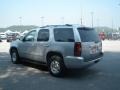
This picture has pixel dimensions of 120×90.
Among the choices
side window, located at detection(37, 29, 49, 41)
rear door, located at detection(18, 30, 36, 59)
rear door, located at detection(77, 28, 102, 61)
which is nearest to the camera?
rear door, located at detection(77, 28, 102, 61)

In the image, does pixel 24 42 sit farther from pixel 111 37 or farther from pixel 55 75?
pixel 111 37

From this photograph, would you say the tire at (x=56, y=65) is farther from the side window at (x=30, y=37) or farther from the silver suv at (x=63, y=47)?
the side window at (x=30, y=37)

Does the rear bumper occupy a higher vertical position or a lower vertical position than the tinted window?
lower

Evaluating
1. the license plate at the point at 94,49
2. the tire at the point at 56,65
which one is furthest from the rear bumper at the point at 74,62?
the license plate at the point at 94,49

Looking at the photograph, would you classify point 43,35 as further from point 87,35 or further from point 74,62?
point 74,62

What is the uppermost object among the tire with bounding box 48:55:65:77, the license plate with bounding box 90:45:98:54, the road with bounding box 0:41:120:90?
the license plate with bounding box 90:45:98:54

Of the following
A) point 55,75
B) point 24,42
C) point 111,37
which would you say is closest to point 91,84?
point 55,75

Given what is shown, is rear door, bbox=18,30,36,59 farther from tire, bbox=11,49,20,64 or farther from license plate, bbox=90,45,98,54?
license plate, bbox=90,45,98,54

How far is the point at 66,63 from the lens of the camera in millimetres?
7586

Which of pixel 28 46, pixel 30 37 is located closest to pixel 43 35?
pixel 30 37

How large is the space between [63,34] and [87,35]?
2.98 feet

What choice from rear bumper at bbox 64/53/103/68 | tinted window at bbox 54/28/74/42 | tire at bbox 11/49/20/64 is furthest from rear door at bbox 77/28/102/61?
tire at bbox 11/49/20/64

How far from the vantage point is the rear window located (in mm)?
7641

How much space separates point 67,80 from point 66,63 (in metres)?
0.61
